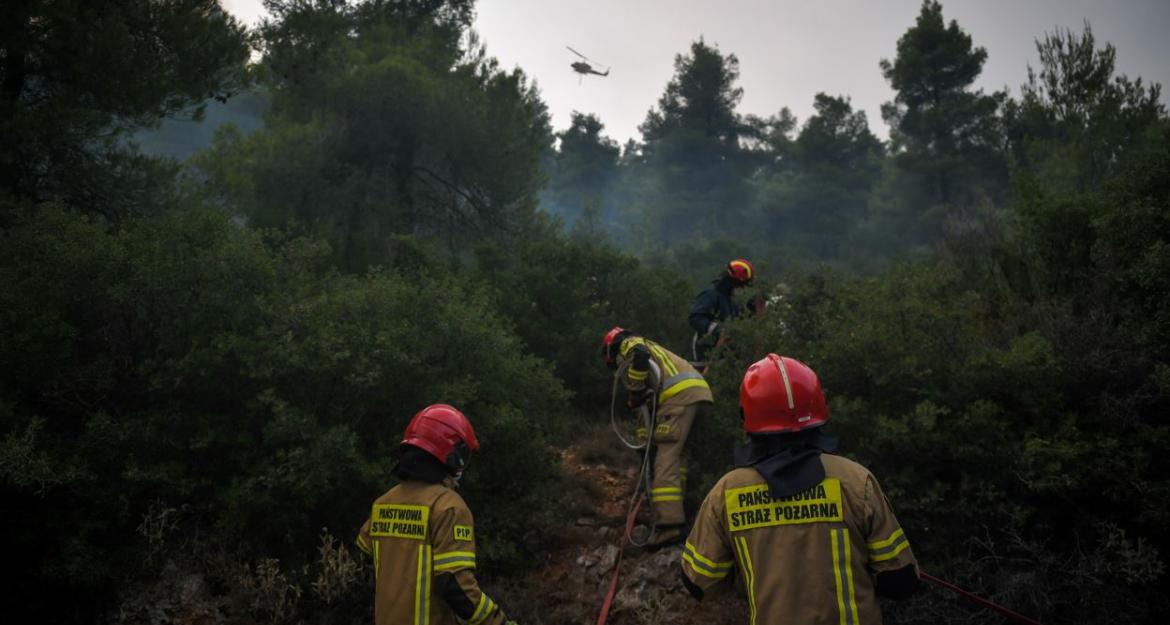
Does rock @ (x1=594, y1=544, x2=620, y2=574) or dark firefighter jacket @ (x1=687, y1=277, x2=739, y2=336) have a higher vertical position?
dark firefighter jacket @ (x1=687, y1=277, x2=739, y2=336)

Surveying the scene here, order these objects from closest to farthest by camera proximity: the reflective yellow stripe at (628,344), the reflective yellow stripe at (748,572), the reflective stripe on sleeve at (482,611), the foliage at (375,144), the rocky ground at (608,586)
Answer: the reflective yellow stripe at (748,572) < the reflective stripe on sleeve at (482,611) < the rocky ground at (608,586) < the reflective yellow stripe at (628,344) < the foliage at (375,144)

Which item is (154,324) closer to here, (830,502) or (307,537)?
(307,537)

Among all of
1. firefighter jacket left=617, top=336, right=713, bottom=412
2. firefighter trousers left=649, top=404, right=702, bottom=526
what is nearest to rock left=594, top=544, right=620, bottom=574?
firefighter trousers left=649, top=404, right=702, bottom=526

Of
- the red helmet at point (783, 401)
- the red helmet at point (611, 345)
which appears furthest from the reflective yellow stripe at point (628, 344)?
the red helmet at point (783, 401)

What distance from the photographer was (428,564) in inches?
119

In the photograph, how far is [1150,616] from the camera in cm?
389

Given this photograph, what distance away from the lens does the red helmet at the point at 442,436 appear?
319 cm

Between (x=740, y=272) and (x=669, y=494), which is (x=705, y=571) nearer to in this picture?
(x=669, y=494)

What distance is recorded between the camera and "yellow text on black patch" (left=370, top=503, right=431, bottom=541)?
3.07m

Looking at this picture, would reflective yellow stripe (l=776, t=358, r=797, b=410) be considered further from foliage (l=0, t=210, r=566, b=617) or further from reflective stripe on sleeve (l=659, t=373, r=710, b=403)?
foliage (l=0, t=210, r=566, b=617)

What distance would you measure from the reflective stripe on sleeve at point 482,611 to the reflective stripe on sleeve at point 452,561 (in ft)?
0.49

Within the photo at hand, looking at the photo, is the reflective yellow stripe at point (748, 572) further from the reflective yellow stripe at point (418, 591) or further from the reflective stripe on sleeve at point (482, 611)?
the reflective yellow stripe at point (418, 591)

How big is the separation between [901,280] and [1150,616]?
2.97 meters

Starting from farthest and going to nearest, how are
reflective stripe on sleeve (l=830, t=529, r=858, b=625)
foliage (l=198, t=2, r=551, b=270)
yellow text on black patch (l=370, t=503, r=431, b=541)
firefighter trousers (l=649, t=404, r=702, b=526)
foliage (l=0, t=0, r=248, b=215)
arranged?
foliage (l=198, t=2, r=551, b=270)
foliage (l=0, t=0, r=248, b=215)
firefighter trousers (l=649, t=404, r=702, b=526)
yellow text on black patch (l=370, t=503, r=431, b=541)
reflective stripe on sleeve (l=830, t=529, r=858, b=625)
